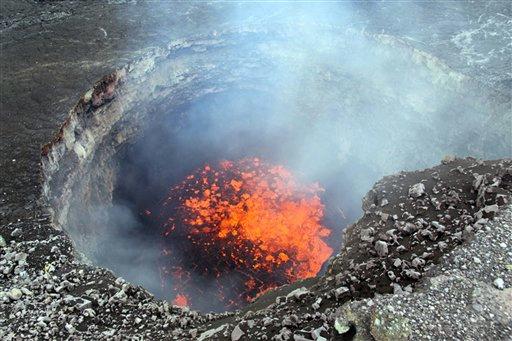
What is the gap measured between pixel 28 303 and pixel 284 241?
266 inches

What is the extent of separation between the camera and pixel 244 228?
38.3 feet

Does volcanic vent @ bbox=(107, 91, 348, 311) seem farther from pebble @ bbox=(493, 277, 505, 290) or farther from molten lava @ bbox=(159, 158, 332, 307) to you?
pebble @ bbox=(493, 277, 505, 290)

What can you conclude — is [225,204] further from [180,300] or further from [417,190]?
[417,190]

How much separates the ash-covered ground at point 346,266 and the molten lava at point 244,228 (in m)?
4.29

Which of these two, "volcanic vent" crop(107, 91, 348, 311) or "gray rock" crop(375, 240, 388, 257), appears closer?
"gray rock" crop(375, 240, 388, 257)

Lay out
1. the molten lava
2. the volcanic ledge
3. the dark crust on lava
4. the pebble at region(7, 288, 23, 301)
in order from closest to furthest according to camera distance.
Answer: the volcanic ledge
the dark crust on lava
the pebble at region(7, 288, 23, 301)
the molten lava

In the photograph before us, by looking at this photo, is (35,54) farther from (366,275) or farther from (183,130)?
(366,275)

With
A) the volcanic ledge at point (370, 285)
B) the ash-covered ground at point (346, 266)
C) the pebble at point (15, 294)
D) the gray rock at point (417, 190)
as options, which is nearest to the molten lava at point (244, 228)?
the ash-covered ground at point (346, 266)

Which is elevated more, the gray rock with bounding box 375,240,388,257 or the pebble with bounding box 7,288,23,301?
the pebble with bounding box 7,288,23,301

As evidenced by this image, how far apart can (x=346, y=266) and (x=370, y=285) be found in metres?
0.56

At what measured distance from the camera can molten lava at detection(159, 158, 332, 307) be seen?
10586mm

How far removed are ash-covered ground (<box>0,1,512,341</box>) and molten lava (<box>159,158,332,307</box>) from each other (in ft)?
14.1

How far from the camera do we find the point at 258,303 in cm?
595

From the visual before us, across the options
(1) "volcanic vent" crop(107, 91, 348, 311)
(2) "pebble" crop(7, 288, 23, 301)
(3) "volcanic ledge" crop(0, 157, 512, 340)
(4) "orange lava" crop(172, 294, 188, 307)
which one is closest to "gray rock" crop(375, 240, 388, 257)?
(3) "volcanic ledge" crop(0, 157, 512, 340)
